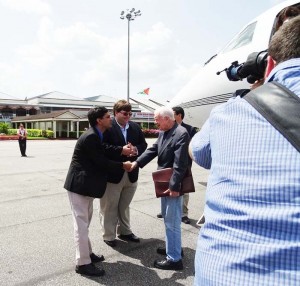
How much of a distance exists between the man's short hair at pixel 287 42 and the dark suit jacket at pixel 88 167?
2.65 m

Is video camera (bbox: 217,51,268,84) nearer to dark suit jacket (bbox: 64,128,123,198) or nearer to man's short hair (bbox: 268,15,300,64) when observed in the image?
man's short hair (bbox: 268,15,300,64)

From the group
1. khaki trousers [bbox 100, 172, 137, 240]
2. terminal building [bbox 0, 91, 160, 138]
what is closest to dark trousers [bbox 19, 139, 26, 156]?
khaki trousers [bbox 100, 172, 137, 240]

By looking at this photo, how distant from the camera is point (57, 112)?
174 feet

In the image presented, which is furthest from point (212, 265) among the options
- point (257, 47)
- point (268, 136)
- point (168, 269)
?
point (257, 47)

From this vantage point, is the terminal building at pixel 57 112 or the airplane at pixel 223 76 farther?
the terminal building at pixel 57 112

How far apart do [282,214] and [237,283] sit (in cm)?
27

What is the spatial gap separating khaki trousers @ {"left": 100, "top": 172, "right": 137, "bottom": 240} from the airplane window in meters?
2.94

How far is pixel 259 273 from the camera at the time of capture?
1021mm

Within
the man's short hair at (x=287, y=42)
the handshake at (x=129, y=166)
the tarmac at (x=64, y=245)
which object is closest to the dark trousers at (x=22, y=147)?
the tarmac at (x=64, y=245)

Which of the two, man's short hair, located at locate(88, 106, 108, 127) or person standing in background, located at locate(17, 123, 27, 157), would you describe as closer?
man's short hair, located at locate(88, 106, 108, 127)

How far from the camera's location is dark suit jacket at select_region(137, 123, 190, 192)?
3596 mm

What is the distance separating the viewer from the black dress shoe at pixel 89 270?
3480mm

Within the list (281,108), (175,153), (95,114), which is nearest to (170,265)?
(175,153)

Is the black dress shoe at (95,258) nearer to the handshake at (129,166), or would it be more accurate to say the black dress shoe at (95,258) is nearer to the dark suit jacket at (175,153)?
the handshake at (129,166)
